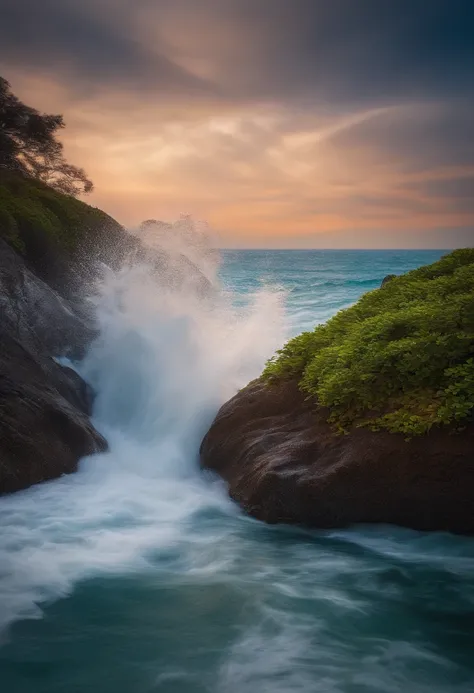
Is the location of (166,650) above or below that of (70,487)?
below

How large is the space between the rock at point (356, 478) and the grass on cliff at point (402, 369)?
0.19 meters

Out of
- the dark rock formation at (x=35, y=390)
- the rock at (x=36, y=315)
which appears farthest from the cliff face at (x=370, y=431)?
the rock at (x=36, y=315)

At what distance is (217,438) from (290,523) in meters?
1.97

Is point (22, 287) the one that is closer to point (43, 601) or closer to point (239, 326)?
point (239, 326)

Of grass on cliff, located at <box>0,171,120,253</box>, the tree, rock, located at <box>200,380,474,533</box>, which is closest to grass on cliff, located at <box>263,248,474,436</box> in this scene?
rock, located at <box>200,380,474,533</box>

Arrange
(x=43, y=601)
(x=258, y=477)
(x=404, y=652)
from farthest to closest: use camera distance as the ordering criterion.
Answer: (x=258, y=477), (x=43, y=601), (x=404, y=652)

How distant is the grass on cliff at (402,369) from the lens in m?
6.09

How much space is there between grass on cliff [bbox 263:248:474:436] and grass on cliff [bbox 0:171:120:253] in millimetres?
7487

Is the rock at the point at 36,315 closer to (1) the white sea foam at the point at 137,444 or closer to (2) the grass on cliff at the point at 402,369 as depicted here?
(1) the white sea foam at the point at 137,444

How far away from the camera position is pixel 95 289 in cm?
1337

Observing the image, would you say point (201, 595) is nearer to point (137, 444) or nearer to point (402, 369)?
point (402, 369)

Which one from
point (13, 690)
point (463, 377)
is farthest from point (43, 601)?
point (463, 377)

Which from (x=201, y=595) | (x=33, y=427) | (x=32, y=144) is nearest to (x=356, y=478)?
(x=201, y=595)

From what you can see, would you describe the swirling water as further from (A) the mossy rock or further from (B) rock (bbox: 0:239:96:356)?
(A) the mossy rock
